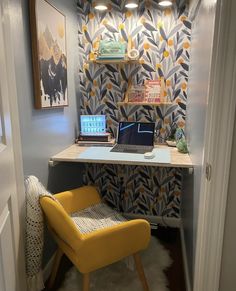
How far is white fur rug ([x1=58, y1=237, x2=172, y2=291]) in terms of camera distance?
1678 mm

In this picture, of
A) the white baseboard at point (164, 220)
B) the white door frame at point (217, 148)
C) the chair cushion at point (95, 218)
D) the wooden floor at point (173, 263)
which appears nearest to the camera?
the white door frame at point (217, 148)

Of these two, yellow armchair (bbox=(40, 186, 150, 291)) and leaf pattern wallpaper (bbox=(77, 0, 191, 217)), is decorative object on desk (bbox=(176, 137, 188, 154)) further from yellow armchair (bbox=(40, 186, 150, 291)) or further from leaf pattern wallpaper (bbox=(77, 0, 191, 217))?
yellow armchair (bbox=(40, 186, 150, 291))

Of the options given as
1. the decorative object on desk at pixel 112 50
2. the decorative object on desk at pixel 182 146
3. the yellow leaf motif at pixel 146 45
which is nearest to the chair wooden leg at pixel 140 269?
the decorative object on desk at pixel 182 146

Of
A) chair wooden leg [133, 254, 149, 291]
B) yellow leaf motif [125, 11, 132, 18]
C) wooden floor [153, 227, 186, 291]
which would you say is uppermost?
yellow leaf motif [125, 11, 132, 18]

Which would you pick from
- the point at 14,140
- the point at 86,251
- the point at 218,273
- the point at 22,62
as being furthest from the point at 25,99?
the point at 218,273

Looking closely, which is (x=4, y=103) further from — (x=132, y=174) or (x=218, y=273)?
(x=132, y=174)

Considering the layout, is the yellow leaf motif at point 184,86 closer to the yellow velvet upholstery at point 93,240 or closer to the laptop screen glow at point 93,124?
the laptop screen glow at point 93,124

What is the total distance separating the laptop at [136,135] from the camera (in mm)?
2205

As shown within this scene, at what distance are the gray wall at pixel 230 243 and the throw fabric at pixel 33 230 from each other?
915 mm

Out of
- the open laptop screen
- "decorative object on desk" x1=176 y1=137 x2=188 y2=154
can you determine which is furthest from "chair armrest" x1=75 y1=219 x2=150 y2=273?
the open laptop screen

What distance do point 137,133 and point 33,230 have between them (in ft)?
4.06

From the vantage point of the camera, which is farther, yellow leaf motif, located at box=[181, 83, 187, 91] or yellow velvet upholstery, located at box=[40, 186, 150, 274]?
yellow leaf motif, located at box=[181, 83, 187, 91]

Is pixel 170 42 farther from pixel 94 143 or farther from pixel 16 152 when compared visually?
pixel 16 152

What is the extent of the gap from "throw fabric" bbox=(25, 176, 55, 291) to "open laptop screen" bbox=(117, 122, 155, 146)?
103 centimetres
